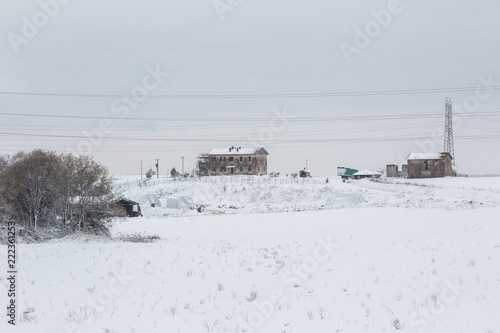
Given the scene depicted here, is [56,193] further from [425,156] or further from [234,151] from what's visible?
[425,156]

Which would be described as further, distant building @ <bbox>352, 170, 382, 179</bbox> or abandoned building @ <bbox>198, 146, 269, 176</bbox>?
distant building @ <bbox>352, 170, 382, 179</bbox>

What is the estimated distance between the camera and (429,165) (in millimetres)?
95062

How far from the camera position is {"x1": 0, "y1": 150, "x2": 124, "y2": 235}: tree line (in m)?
25.3

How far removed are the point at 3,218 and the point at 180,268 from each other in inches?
565

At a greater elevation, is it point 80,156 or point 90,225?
point 80,156

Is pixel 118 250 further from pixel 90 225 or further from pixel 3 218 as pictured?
pixel 3 218

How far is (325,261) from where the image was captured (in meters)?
16.3

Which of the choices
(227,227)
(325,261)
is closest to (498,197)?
(227,227)
